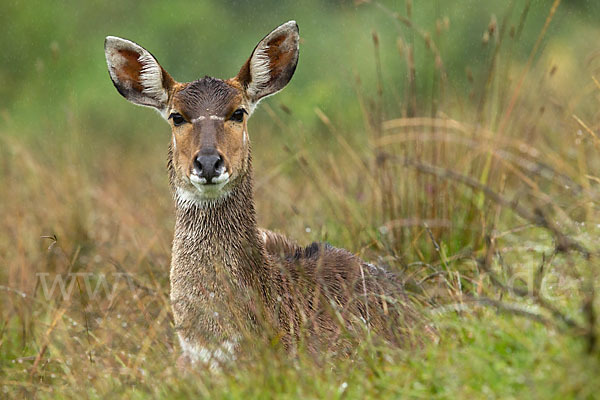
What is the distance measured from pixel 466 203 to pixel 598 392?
279 centimetres

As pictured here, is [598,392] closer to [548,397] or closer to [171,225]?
[548,397]

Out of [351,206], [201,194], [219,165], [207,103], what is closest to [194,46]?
[351,206]

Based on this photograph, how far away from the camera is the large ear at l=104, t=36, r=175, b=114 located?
5109 mm

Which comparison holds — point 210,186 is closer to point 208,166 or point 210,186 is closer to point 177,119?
point 208,166

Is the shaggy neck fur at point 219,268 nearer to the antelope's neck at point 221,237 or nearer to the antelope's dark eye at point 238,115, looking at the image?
the antelope's neck at point 221,237

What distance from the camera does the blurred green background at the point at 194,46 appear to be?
38.1ft

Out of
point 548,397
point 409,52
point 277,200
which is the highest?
point 409,52

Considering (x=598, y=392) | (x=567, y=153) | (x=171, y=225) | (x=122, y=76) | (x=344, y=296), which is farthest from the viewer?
(x=171, y=225)

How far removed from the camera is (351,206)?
615 cm

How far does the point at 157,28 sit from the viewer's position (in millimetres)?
12844

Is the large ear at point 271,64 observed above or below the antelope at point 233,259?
above

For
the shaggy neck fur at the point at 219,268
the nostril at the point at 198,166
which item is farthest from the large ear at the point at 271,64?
the nostril at the point at 198,166

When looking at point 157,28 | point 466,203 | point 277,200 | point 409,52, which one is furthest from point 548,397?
point 157,28

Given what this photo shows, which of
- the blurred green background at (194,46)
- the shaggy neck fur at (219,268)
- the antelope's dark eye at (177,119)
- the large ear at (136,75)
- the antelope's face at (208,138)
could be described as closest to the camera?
the shaggy neck fur at (219,268)
